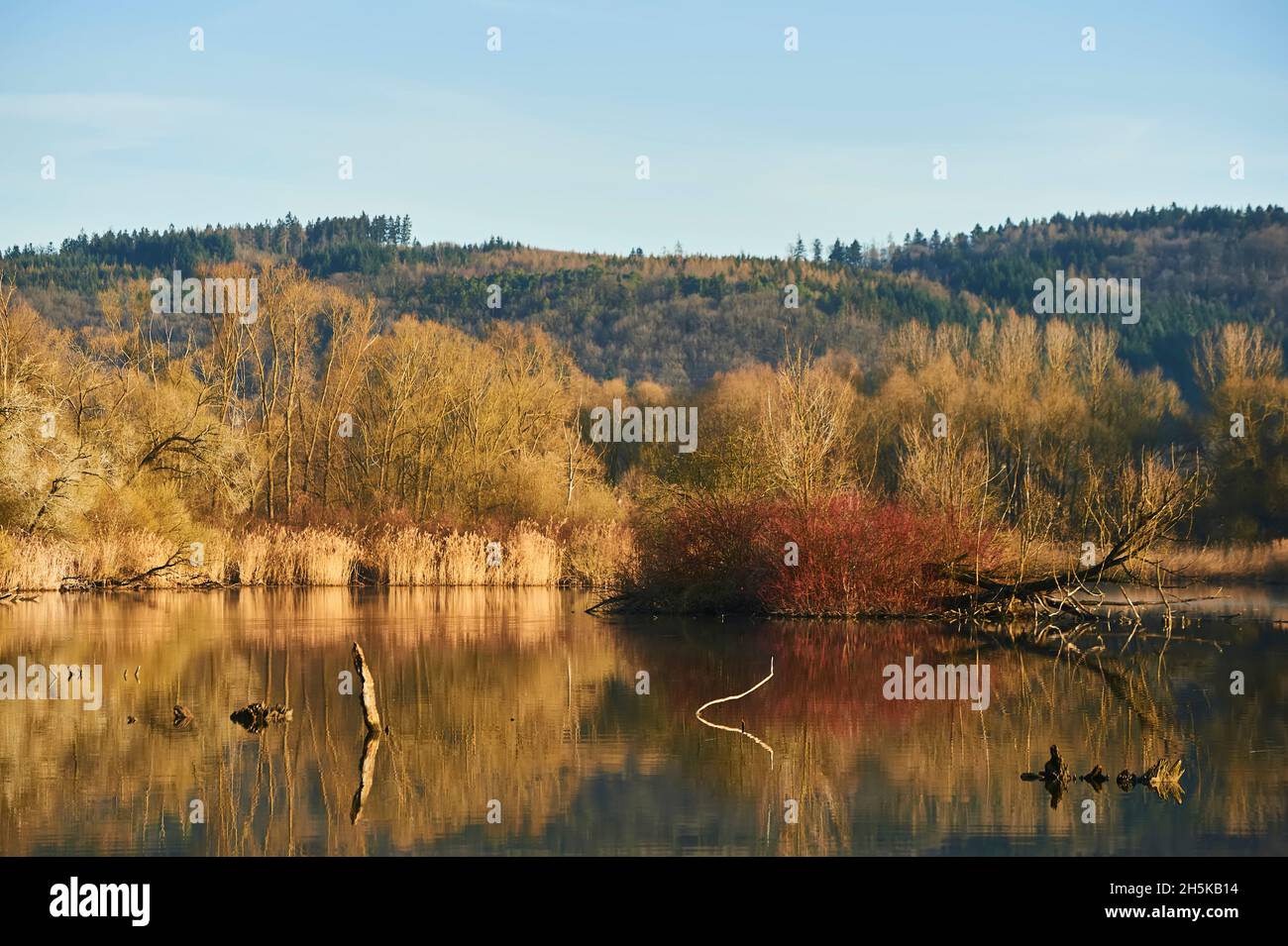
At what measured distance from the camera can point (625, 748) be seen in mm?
15273

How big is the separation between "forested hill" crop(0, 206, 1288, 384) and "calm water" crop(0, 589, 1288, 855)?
9206 cm

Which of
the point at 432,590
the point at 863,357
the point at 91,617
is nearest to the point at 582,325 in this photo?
the point at 863,357

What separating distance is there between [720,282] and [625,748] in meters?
130

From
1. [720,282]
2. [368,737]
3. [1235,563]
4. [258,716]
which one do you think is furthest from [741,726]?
[720,282]

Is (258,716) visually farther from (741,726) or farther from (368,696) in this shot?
(741,726)

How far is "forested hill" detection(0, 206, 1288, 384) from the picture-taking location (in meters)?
124

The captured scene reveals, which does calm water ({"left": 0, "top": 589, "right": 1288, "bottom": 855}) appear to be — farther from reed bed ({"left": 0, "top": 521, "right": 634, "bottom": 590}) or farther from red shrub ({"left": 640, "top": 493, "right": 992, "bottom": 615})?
reed bed ({"left": 0, "top": 521, "right": 634, "bottom": 590})

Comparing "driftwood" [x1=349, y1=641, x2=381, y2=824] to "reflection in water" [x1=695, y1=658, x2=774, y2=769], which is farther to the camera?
"reflection in water" [x1=695, y1=658, x2=774, y2=769]

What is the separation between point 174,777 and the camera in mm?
13555

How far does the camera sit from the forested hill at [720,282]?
408 feet

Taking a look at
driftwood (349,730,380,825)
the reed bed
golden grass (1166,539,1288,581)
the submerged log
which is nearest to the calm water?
driftwood (349,730,380,825)
